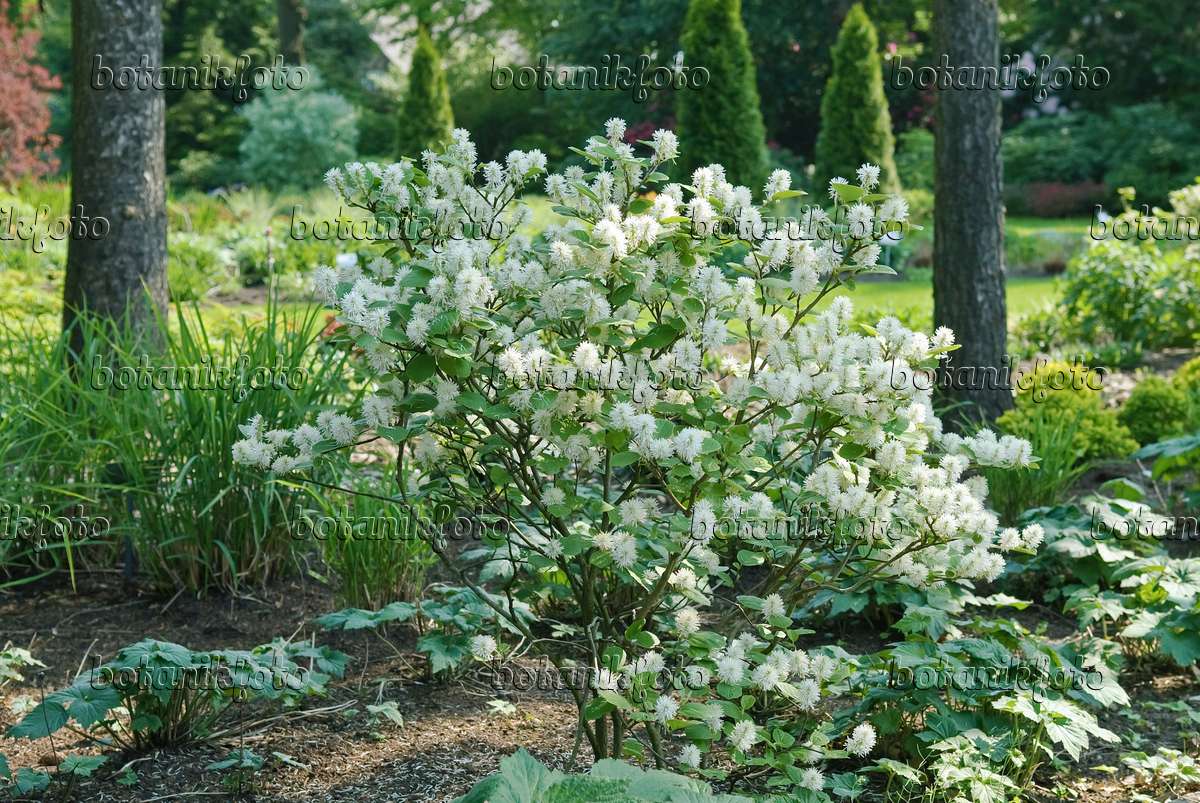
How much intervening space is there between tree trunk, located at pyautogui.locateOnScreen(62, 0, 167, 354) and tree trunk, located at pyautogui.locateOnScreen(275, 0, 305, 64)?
56.9 feet

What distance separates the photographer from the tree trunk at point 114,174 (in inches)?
209

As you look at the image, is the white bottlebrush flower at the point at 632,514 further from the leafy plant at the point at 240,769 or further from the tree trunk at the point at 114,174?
the tree trunk at the point at 114,174

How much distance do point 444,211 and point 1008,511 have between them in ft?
10.5

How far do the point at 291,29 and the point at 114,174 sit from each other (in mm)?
18036

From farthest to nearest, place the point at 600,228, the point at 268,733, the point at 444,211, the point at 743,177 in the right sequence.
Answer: the point at 743,177
the point at 268,733
the point at 444,211
the point at 600,228

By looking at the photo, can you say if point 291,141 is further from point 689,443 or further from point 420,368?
point 689,443

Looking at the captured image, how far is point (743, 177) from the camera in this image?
14641 mm

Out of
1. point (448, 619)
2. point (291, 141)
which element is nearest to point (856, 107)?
point (291, 141)

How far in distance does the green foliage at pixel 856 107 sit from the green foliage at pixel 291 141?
859 centimetres

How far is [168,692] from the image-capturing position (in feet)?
10.0

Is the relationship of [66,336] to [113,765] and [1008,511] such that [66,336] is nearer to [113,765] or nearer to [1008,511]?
[113,765]

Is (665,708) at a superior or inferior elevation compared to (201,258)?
inferior

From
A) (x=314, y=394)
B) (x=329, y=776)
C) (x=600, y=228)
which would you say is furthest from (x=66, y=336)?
(x=600, y=228)

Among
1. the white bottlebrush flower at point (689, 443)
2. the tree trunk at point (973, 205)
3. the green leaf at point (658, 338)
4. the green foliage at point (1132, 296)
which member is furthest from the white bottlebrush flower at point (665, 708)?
the green foliage at point (1132, 296)
